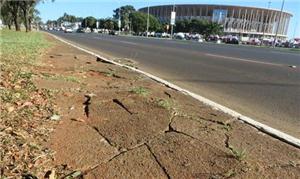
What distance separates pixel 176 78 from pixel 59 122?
250 inches

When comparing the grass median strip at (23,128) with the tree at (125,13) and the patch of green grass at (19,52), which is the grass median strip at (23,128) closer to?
the patch of green grass at (19,52)

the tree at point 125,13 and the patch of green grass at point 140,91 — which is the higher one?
the patch of green grass at point 140,91

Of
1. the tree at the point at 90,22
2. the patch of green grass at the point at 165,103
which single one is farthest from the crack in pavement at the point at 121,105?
the tree at the point at 90,22

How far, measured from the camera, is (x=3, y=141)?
13.2 feet

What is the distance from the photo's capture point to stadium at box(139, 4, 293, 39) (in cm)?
15675

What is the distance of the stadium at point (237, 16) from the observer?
156750 mm

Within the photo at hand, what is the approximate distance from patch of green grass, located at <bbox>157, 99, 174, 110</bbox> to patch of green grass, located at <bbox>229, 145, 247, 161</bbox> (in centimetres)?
192

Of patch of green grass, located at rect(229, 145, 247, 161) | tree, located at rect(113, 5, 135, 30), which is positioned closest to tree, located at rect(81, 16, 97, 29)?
tree, located at rect(113, 5, 135, 30)

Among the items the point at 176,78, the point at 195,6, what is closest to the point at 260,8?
the point at 195,6

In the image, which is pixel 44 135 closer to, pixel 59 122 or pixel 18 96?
pixel 59 122

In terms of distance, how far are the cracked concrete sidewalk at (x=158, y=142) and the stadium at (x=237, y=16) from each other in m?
151

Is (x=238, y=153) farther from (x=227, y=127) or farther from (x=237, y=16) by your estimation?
(x=237, y=16)

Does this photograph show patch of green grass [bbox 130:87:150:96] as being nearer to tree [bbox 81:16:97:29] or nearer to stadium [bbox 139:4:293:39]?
stadium [bbox 139:4:293:39]

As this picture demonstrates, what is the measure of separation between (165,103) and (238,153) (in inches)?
96.6
